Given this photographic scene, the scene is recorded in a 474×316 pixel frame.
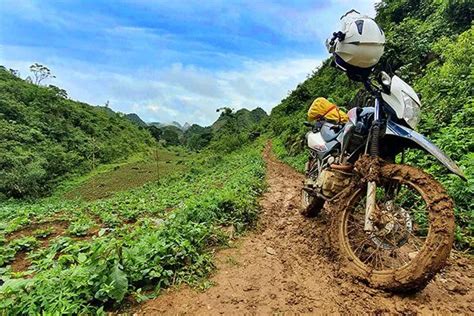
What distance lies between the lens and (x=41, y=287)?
2.64 m

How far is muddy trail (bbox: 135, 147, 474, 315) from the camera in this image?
262 centimetres

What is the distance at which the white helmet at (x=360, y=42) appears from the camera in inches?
130

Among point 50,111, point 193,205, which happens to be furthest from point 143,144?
point 193,205

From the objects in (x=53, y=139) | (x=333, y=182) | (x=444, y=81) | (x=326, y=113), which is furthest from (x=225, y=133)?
(x=333, y=182)

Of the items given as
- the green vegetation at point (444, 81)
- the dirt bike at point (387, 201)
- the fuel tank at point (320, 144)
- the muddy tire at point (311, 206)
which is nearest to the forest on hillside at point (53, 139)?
the green vegetation at point (444, 81)

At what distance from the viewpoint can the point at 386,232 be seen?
2994 millimetres

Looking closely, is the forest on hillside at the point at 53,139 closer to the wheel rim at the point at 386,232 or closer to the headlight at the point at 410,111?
the wheel rim at the point at 386,232

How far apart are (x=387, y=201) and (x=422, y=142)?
1.98 ft

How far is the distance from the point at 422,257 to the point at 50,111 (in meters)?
46.4

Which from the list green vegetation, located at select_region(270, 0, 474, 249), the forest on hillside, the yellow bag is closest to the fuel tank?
the yellow bag

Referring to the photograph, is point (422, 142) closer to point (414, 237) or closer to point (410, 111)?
point (410, 111)

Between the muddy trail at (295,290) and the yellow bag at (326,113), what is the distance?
1759 millimetres

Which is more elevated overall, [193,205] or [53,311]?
[193,205]

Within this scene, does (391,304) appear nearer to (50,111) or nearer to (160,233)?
(160,233)
